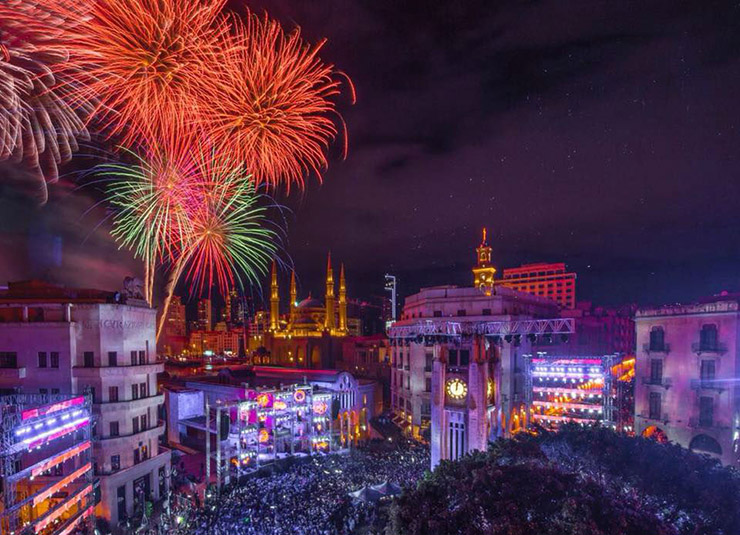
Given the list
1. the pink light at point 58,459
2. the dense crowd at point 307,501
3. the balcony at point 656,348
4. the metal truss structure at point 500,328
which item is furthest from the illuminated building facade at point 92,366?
the balcony at point 656,348

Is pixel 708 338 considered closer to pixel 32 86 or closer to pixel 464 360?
pixel 464 360

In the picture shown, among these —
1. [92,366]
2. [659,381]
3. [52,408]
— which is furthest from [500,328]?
[92,366]

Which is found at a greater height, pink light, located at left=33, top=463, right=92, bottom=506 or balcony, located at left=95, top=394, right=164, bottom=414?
balcony, located at left=95, top=394, right=164, bottom=414

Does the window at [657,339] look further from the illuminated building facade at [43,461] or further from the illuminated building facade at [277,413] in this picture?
the illuminated building facade at [43,461]

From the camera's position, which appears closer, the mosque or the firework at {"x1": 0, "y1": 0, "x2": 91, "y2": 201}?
the firework at {"x1": 0, "y1": 0, "x2": 91, "y2": 201}

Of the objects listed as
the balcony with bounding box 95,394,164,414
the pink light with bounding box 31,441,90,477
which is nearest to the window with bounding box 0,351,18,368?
the balcony with bounding box 95,394,164,414

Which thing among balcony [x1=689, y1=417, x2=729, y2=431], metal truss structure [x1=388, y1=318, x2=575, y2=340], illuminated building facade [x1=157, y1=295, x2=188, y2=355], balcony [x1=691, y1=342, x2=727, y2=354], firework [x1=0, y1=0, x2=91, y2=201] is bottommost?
illuminated building facade [x1=157, y1=295, x2=188, y2=355]

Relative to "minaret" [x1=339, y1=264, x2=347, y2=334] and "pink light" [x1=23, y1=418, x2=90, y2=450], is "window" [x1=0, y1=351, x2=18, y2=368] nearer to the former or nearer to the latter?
"pink light" [x1=23, y1=418, x2=90, y2=450]

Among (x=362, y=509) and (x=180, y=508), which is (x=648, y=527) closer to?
(x=362, y=509)

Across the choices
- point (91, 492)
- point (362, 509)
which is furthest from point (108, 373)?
point (362, 509)
